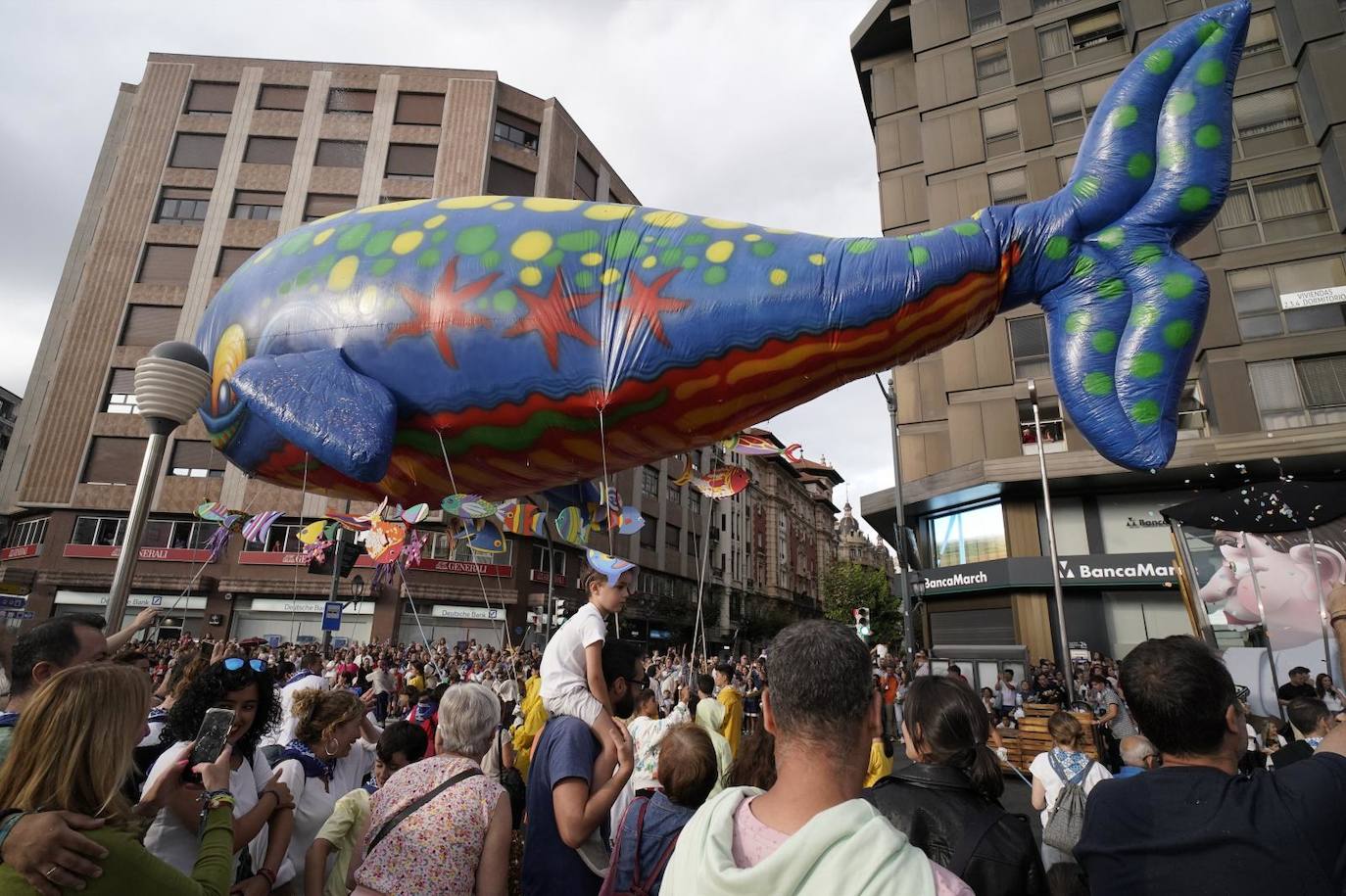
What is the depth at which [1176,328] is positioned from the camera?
3533 millimetres

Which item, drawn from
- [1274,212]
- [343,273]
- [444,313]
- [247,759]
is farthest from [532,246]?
[1274,212]

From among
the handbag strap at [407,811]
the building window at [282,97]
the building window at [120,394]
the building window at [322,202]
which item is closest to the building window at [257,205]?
the building window at [322,202]

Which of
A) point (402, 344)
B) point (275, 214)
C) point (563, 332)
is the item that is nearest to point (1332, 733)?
point (563, 332)

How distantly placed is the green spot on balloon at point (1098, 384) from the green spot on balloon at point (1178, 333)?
0.31m

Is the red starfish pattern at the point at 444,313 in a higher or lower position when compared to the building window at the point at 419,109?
lower

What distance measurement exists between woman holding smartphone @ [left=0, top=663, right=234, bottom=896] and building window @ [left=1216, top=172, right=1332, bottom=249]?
25.4m

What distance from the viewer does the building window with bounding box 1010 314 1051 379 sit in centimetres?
2081

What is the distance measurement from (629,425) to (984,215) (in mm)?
2258

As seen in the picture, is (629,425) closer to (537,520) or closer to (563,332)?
(563,332)

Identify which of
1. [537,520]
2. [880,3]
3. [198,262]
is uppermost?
[880,3]

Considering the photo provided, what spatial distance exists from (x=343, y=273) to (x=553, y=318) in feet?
4.74

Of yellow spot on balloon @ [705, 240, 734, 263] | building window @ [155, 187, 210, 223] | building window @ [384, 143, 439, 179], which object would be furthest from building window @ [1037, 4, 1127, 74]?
building window @ [155, 187, 210, 223]

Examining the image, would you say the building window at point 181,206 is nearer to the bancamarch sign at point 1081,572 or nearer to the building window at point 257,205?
the building window at point 257,205

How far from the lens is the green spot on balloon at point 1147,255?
12.0ft
